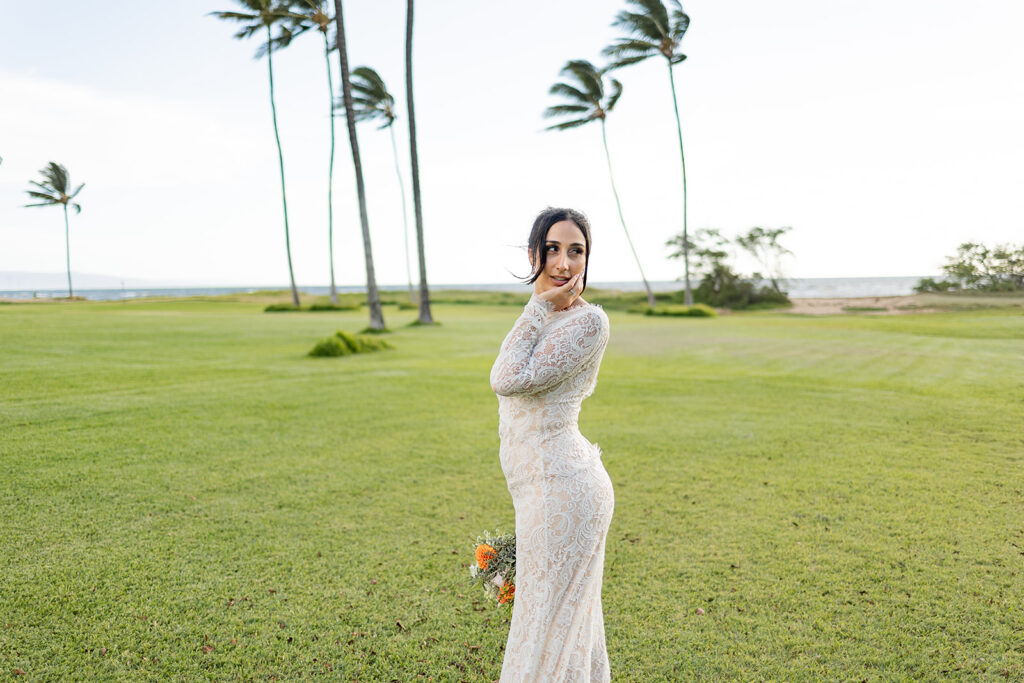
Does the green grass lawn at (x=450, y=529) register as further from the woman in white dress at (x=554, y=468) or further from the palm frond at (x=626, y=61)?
the palm frond at (x=626, y=61)

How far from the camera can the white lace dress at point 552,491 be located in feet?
7.07

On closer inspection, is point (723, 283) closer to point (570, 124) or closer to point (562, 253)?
point (570, 124)

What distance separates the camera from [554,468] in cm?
221

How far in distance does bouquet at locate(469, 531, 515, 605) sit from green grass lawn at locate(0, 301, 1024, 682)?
82cm

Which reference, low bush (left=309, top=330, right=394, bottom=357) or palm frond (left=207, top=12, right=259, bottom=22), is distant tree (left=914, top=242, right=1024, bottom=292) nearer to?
low bush (left=309, top=330, right=394, bottom=357)

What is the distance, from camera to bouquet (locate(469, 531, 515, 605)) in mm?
2578

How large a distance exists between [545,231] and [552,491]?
2.98 feet

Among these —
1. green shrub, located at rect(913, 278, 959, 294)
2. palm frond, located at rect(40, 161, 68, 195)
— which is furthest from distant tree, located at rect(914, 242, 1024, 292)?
palm frond, located at rect(40, 161, 68, 195)

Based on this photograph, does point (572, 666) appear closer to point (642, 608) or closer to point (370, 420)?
point (642, 608)

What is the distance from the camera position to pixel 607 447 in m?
7.12

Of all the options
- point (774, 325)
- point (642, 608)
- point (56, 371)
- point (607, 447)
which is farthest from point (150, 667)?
point (774, 325)

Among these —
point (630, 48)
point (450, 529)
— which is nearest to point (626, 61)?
point (630, 48)

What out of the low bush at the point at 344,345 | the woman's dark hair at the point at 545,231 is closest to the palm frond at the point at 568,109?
the low bush at the point at 344,345

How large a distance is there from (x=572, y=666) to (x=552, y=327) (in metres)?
1.25
